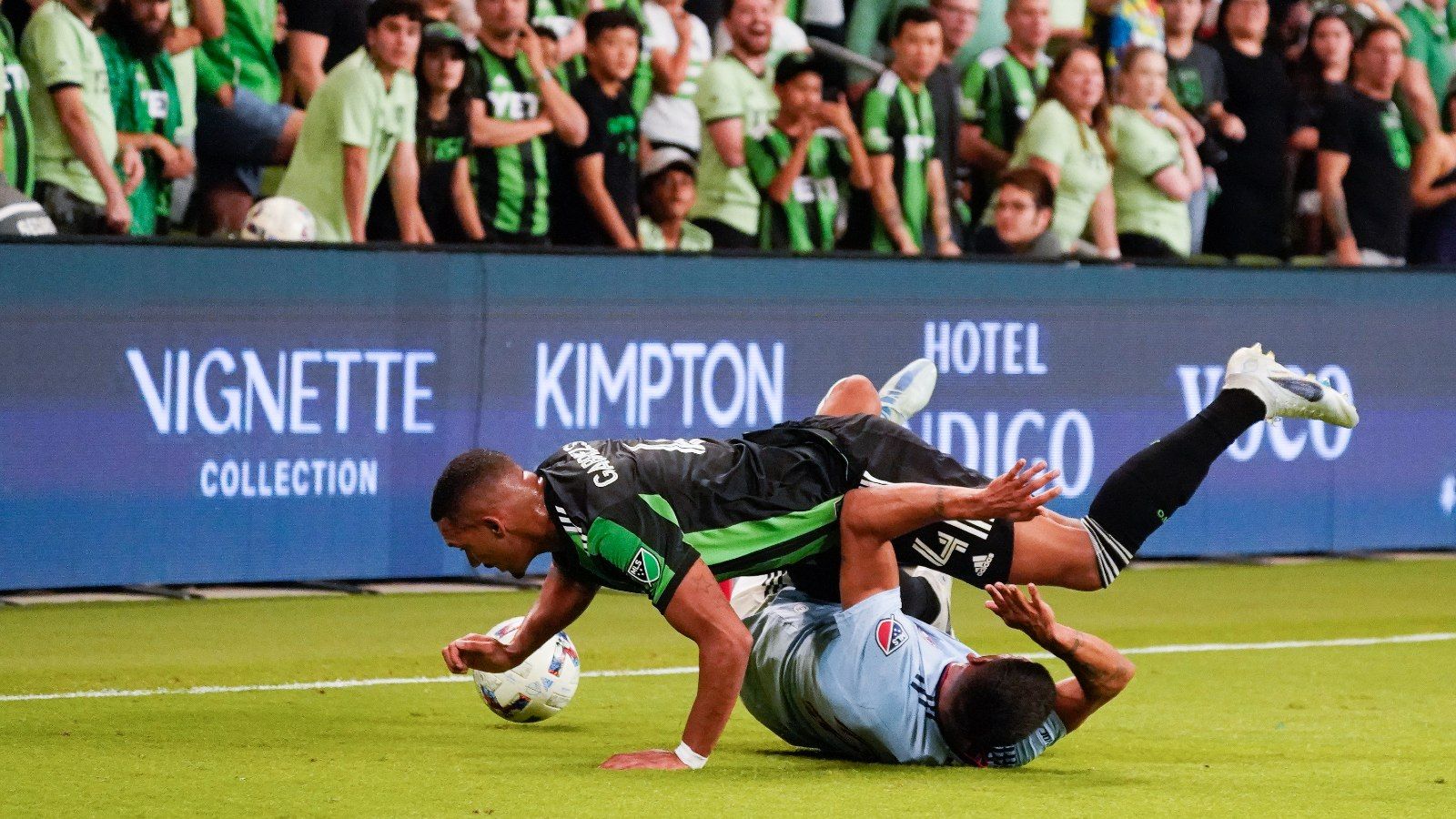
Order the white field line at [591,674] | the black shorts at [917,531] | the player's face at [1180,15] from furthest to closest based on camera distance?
the player's face at [1180,15] < the white field line at [591,674] < the black shorts at [917,531]

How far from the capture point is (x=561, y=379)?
1220cm

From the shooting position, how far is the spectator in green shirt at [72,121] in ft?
37.2

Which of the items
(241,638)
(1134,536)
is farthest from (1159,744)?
(241,638)

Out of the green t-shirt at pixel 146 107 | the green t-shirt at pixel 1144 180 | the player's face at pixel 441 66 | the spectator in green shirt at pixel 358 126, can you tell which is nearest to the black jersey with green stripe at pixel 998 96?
the green t-shirt at pixel 1144 180

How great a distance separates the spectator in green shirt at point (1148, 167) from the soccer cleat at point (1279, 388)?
6.24m

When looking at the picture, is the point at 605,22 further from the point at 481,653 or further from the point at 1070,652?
the point at 1070,652

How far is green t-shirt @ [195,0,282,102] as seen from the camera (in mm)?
12172

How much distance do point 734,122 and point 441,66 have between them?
6.32 ft

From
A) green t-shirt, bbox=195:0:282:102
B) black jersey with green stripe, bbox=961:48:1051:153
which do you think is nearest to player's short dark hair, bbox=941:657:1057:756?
green t-shirt, bbox=195:0:282:102

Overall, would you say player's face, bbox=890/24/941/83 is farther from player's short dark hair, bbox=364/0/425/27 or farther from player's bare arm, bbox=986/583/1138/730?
player's bare arm, bbox=986/583/1138/730

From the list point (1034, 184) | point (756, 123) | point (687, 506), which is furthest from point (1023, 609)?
point (1034, 184)

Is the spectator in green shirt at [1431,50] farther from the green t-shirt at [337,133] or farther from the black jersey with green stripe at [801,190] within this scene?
the green t-shirt at [337,133]


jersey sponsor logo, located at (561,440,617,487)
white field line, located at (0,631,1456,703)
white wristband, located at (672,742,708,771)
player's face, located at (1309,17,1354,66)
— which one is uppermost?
player's face, located at (1309,17,1354,66)

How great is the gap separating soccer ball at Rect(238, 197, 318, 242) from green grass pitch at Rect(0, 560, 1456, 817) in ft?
6.06
